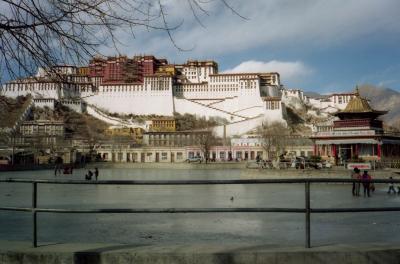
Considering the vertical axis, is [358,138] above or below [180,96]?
below

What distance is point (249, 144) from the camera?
313ft

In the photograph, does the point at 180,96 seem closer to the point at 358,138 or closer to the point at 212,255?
the point at 358,138

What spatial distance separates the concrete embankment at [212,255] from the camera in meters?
4.12

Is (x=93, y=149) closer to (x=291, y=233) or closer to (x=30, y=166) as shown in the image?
(x=30, y=166)

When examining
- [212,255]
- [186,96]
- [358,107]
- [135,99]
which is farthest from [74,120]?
[212,255]

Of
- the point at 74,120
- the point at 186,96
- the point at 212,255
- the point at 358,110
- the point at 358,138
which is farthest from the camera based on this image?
the point at 186,96

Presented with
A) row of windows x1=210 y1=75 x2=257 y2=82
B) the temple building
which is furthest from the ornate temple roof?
row of windows x1=210 y1=75 x2=257 y2=82

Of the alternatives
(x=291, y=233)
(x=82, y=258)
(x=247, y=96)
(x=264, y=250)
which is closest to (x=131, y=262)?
(x=82, y=258)

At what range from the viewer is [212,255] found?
410 cm

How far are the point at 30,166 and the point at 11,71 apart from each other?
6280 centimetres

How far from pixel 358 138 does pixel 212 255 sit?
149 ft

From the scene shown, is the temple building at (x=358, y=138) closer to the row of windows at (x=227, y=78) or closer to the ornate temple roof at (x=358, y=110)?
the ornate temple roof at (x=358, y=110)

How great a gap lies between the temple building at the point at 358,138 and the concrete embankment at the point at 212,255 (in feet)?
140

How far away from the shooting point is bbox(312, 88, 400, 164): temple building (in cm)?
4609
